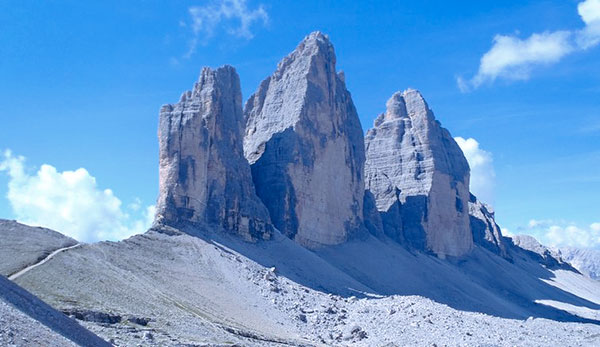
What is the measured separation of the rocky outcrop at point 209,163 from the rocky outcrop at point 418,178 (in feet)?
122

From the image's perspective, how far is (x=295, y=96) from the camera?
92.3 m

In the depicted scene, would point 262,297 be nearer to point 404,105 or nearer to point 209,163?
point 209,163

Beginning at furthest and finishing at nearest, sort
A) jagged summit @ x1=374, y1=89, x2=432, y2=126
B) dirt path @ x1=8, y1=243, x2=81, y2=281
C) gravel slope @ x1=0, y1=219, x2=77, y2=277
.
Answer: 1. jagged summit @ x1=374, y1=89, x2=432, y2=126
2. gravel slope @ x1=0, y1=219, x2=77, y2=277
3. dirt path @ x1=8, y1=243, x2=81, y2=281

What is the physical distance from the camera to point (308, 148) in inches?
3465

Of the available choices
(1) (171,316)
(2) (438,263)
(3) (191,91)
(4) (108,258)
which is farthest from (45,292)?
(2) (438,263)

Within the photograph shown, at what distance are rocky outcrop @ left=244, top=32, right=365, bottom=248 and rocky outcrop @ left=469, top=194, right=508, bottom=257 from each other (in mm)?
42934

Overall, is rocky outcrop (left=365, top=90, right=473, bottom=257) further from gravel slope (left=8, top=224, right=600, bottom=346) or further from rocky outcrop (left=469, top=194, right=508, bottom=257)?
gravel slope (left=8, top=224, right=600, bottom=346)

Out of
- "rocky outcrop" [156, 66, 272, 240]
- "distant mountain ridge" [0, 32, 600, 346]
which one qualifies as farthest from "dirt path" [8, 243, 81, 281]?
"rocky outcrop" [156, 66, 272, 240]

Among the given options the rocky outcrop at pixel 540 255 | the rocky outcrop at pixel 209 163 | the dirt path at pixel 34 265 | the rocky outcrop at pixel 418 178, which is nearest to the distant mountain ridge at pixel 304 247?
the rocky outcrop at pixel 209 163

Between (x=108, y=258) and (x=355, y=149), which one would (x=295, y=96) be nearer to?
(x=355, y=149)

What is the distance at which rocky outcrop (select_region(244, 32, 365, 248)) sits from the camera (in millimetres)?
84625

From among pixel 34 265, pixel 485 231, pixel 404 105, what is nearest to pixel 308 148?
pixel 404 105

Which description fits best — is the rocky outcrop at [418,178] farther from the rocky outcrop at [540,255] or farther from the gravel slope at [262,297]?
the rocky outcrop at [540,255]

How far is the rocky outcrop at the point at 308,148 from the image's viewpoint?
278 ft
